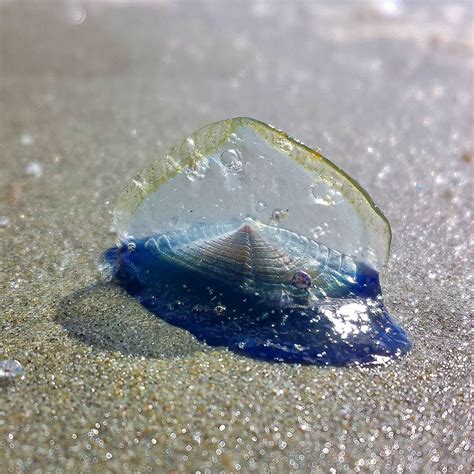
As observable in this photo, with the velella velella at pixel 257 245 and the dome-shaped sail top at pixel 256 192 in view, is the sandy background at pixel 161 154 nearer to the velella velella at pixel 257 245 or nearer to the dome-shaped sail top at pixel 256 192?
the velella velella at pixel 257 245

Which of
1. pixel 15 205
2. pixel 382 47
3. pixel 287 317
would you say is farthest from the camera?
pixel 382 47

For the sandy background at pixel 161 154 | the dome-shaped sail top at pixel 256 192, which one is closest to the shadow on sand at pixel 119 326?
the sandy background at pixel 161 154

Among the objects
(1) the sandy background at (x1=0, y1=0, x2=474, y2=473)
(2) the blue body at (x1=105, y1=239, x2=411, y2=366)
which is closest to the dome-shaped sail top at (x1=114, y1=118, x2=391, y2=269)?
(2) the blue body at (x1=105, y1=239, x2=411, y2=366)

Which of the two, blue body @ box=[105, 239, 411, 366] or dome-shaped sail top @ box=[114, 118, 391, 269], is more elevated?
dome-shaped sail top @ box=[114, 118, 391, 269]

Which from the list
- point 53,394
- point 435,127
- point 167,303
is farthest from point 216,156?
point 435,127

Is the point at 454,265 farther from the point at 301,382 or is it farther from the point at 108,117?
the point at 108,117

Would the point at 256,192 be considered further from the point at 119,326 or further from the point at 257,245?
the point at 119,326

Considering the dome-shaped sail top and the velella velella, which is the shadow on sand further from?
the dome-shaped sail top
